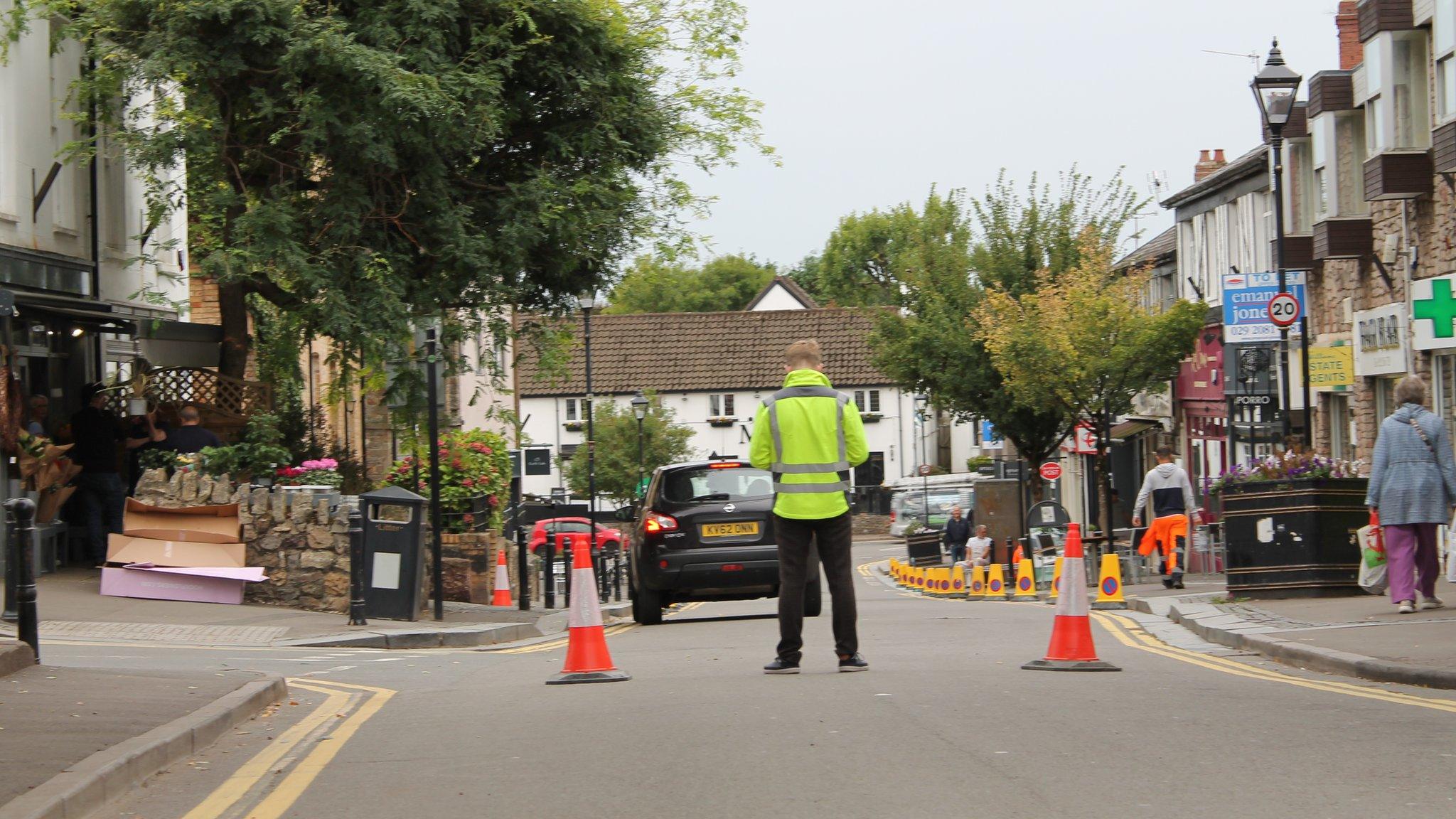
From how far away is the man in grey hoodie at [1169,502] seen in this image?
75.9 ft

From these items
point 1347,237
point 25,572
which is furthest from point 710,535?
point 1347,237

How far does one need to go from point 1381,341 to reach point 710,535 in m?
14.2

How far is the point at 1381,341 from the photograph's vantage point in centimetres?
2695

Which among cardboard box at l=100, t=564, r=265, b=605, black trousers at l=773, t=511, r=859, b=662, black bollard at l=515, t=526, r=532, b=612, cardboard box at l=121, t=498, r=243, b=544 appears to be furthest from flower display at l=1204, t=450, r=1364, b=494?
cardboard box at l=121, t=498, r=243, b=544

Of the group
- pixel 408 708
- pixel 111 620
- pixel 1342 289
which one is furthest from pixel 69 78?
pixel 1342 289

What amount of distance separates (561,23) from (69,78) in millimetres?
6494

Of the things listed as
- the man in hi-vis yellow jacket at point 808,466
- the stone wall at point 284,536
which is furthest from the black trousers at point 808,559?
the stone wall at point 284,536

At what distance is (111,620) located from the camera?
16.0 m

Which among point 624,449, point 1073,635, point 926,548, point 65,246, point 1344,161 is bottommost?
point 926,548

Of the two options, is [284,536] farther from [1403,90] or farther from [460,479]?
[1403,90]

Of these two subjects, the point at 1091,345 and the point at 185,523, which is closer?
the point at 185,523

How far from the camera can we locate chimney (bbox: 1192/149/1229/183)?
144 ft

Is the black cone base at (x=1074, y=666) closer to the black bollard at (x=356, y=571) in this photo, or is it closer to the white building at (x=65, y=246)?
the black bollard at (x=356, y=571)

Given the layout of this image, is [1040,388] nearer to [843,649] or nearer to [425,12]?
[425,12]
